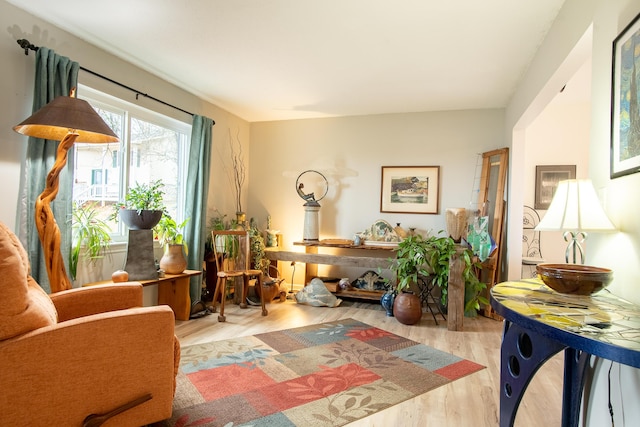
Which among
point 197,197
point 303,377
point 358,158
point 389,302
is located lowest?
point 303,377

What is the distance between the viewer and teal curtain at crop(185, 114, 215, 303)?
381cm

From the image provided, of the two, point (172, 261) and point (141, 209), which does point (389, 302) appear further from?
point (141, 209)

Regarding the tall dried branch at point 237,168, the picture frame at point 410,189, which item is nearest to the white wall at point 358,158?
the picture frame at point 410,189

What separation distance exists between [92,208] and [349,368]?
248 cm

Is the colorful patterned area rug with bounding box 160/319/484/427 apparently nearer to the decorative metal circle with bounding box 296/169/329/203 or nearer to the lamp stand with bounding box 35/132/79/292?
the lamp stand with bounding box 35/132/79/292

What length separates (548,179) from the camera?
4.60 m

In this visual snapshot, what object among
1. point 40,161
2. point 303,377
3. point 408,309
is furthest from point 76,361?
point 408,309

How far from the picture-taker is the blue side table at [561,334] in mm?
836

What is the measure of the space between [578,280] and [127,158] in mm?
3474

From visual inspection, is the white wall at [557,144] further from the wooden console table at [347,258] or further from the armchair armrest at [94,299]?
the armchair armrest at [94,299]

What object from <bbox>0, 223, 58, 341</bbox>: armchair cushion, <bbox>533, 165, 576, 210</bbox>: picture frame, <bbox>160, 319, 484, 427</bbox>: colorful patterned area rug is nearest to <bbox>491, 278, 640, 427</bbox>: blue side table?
<bbox>160, 319, 484, 427</bbox>: colorful patterned area rug

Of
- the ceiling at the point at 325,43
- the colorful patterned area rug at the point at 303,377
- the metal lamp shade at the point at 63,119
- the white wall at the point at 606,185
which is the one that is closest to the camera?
the white wall at the point at 606,185

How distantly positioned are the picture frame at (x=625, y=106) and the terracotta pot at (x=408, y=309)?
2395 mm

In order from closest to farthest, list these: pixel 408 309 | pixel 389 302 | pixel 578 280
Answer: pixel 578 280, pixel 408 309, pixel 389 302
